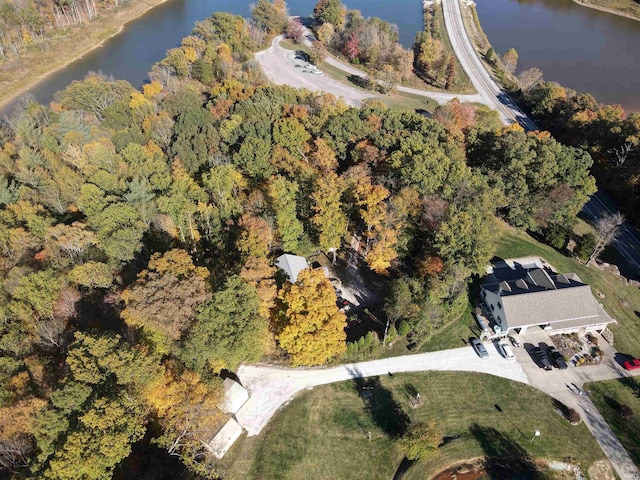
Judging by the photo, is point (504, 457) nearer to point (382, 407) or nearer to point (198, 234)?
point (382, 407)

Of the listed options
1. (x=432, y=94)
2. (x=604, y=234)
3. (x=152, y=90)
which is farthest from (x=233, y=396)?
(x=432, y=94)

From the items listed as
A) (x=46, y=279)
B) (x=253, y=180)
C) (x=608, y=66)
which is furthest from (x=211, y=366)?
(x=608, y=66)

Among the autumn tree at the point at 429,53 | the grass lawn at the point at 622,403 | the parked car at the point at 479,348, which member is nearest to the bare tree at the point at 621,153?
the grass lawn at the point at 622,403

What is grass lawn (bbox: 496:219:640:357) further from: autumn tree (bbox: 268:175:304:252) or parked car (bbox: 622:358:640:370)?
autumn tree (bbox: 268:175:304:252)

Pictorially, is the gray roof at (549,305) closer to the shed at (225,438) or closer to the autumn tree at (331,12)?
the shed at (225,438)

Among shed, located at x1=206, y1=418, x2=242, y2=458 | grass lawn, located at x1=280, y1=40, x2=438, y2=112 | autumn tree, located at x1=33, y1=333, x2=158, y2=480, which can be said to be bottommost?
shed, located at x1=206, y1=418, x2=242, y2=458

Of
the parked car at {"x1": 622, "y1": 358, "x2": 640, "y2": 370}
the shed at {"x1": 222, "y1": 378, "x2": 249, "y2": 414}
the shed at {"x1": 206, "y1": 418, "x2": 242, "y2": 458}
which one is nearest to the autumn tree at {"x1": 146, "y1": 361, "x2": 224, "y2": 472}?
the shed at {"x1": 206, "y1": 418, "x2": 242, "y2": 458}

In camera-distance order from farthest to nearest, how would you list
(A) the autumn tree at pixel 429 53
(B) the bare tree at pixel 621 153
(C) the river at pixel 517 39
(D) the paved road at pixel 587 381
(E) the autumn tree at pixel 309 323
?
(C) the river at pixel 517 39 → (A) the autumn tree at pixel 429 53 → (B) the bare tree at pixel 621 153 → (E) the autumn tree at pixel 309 323 → (D) the paved road at pixel 587 381
